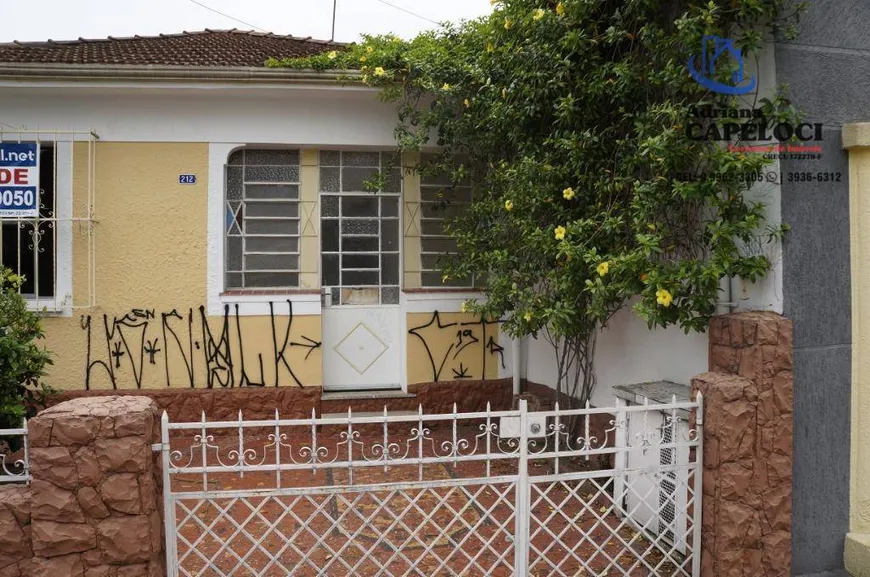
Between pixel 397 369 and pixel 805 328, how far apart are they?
461 centimetres

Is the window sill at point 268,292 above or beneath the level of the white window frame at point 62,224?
beneath

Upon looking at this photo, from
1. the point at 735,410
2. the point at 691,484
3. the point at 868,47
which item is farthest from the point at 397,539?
the point at 868,47

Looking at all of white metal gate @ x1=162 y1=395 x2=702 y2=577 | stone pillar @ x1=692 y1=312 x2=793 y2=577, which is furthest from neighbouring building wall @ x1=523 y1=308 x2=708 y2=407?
stone pillar @ x1=692 y1=312 x2=793 y2=577

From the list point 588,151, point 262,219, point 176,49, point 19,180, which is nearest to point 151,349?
point 262,219

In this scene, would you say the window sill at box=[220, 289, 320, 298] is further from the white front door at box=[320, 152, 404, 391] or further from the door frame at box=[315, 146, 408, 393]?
the white front door at box=[320, 152, 404, 391]

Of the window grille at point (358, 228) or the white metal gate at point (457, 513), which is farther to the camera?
the window grille at point (358, 228)

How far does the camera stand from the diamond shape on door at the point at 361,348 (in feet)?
24.6

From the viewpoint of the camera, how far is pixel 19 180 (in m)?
6.64

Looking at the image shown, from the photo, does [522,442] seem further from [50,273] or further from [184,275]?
[50,273]

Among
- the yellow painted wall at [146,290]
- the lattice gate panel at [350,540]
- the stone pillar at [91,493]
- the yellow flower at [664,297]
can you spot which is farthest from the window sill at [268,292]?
the yellow flower at [664,297]

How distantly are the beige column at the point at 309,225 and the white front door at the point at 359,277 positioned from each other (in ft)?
0.33

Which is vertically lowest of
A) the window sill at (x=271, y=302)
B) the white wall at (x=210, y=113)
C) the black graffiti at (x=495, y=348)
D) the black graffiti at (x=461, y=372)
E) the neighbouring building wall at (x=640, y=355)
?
the black graffiti at (x=461, y=372)

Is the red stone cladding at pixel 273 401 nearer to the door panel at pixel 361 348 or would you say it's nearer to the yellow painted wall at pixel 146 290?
the yellow painted wall at pixel 146 290

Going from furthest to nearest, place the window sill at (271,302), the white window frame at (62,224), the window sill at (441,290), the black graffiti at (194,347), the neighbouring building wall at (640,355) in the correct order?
1. the window sill at (441,290)
2. the window sill at (271,302)
3. the black graffiti at (194,347)
4. the white window frame at (62,224)
5. the neighbouring building wall at (640,355)
